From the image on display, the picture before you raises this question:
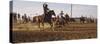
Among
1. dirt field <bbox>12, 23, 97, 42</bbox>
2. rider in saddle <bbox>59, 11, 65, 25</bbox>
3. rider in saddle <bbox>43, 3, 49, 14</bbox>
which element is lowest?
dirt field <bbox>12, 23, 97, 42</bbox>

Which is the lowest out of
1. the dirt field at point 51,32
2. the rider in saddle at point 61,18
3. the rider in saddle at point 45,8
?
the dirt field at point 51,32

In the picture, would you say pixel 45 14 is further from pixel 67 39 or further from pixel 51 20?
pixel 67 39

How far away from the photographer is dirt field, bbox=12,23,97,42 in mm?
1560

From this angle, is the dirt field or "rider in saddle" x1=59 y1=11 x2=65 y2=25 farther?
"rider in saddle" x1=59 y1=11 x2=65 y2=25

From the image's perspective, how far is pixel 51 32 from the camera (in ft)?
5.57

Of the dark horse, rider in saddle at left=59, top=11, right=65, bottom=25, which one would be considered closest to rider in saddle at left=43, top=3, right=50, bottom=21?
the dark horse

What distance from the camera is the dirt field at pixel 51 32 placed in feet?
5.12

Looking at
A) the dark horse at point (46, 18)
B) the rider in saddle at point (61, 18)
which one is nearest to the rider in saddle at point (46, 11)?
the dark horse at point (46, 18)

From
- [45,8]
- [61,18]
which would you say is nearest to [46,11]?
[45,8]

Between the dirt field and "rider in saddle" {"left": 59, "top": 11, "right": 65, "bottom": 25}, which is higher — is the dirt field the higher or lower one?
the lower one

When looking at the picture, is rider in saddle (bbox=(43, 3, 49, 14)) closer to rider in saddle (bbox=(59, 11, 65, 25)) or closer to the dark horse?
the dark horse

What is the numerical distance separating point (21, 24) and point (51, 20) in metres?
0.31

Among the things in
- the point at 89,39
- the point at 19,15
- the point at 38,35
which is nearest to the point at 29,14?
the point at 19,15

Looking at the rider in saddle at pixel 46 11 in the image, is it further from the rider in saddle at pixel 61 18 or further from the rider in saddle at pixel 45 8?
the rider in saddle at pixel 61 18
